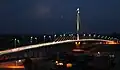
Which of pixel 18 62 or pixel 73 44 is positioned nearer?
pixel 18 62

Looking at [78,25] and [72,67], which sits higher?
[78,25]

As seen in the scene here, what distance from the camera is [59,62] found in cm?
3556

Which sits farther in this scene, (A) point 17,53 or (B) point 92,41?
(B) point 92,41

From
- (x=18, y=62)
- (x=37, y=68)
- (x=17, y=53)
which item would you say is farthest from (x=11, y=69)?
(x=17, y=53)

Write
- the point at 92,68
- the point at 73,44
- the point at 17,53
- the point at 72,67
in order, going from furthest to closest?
the point at 73,44
the point at 17,53
the point at 92,68
the point at 72,67

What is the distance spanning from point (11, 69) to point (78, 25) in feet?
191

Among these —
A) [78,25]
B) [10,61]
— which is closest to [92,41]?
[78,25]

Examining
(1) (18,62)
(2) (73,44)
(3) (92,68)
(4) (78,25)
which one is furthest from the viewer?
(4) (78,25)

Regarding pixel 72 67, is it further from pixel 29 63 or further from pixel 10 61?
pixel 10 61

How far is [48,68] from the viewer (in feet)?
110

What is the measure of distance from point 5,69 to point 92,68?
9241 mm

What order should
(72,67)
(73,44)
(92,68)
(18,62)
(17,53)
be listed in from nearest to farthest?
(72,67)
(92,68)
(18,62)
(17,53)
(73,44)

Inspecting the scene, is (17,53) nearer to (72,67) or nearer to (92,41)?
(72,67)

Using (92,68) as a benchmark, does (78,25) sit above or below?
above
